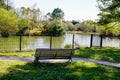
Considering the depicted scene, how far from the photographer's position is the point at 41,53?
437 inches

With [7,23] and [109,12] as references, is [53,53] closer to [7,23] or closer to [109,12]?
[109,12]

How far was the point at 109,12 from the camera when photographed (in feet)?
75.4

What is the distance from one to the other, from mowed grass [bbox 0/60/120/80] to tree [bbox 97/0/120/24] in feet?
38.0

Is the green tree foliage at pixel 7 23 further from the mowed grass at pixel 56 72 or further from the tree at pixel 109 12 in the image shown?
the mowed grass at pixel 56 72

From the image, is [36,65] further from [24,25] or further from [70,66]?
[24,25]

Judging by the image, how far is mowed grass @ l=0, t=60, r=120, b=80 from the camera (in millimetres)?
8750

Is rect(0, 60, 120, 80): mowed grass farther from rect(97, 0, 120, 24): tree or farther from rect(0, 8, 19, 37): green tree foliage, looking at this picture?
rect(0, 8, 19, 37): green tree foliage

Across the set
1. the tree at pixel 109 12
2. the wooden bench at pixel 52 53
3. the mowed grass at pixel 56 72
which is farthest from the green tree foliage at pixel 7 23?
the mowed grass at pixel 56 72

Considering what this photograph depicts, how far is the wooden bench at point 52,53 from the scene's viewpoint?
11014mm

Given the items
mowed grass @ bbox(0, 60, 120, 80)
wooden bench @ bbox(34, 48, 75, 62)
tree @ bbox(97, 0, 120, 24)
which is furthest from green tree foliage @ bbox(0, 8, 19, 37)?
mowed grass @ bbox(0, 60, 120, 80)

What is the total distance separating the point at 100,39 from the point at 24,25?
33.3 metres

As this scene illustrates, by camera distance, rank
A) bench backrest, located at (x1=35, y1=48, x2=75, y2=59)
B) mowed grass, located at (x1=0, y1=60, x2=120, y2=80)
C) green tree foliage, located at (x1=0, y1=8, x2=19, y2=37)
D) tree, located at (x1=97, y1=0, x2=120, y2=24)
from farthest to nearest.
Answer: green tree foliage, located at (x1=0, y1=8, x2=19, y2=37)
tree, located at (x1=97, y1=0, x2=120, y2=24)
bench backrest, located at (x1=35, y1=48, x2=75, y2=59)
mowed grass, located at (x1=0, y1=60, x2=120, y2=80)

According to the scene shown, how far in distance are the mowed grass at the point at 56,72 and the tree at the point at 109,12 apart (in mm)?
11591

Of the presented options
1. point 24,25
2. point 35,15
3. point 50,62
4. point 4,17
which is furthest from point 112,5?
point 35,15
